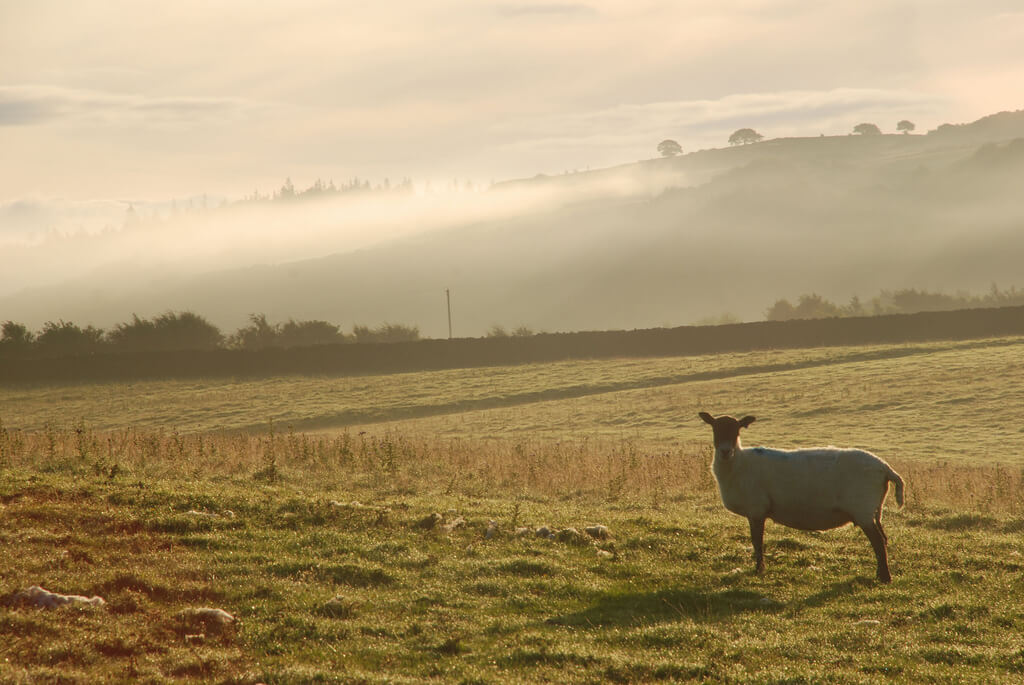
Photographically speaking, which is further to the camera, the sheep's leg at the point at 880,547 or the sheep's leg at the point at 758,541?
the sheep's leg at the point at 758,541

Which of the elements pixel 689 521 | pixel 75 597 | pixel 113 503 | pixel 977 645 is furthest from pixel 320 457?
pixel 977 645

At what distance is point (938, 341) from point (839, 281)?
120 meters

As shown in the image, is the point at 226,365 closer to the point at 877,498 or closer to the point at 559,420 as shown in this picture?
the point at 559,420

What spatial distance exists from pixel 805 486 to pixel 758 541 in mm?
1228

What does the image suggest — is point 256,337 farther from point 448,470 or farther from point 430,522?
point 430,522

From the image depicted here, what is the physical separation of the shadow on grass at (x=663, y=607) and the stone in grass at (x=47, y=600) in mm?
6017

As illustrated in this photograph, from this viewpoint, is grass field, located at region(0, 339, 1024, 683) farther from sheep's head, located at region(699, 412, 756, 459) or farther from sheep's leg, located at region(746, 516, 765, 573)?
sheep's head, located at region(699, 412, 756, 459)

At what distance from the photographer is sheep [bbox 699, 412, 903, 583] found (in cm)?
1391

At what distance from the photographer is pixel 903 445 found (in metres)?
35.1

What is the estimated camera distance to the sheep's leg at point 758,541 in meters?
14.1

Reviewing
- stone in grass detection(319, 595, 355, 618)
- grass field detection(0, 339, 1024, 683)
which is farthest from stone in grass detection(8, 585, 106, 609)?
stone in grass detection(319, 595, 355, 618)

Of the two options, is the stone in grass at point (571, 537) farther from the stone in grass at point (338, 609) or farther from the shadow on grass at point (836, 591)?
the stone in grass at point (338, 609)

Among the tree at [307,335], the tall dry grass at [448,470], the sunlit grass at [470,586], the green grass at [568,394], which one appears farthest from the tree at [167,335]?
the sunlit grass at [470,586]

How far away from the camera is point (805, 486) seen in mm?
14211
